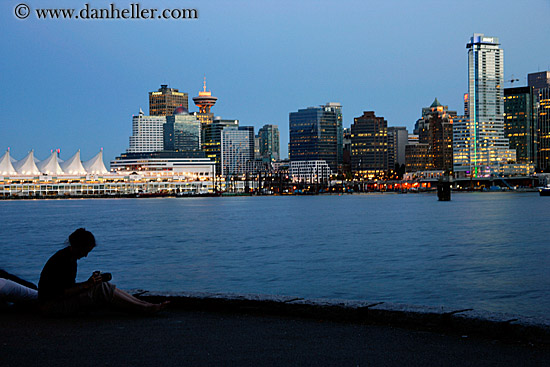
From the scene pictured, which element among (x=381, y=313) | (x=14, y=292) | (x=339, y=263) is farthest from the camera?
(x=339, y=263)

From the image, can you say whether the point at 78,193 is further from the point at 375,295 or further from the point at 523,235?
the point at 375,295

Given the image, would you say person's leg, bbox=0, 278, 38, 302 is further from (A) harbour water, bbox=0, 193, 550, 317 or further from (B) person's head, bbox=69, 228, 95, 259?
(A) harbour water, bbox=0, 193, 550, 317

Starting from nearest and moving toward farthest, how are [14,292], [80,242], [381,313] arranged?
[381,313], [80,242], [14,292]

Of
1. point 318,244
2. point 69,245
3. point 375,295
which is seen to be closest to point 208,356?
point 69,245

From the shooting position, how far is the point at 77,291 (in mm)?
8109

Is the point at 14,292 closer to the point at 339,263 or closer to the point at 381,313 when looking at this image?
the point at 381,313

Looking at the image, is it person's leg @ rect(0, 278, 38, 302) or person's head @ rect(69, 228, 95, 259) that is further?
person's leg @ rect(0, 278, 38, 302)

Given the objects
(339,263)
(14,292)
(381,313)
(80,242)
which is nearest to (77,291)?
(80,242)

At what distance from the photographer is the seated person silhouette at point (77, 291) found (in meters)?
8.09

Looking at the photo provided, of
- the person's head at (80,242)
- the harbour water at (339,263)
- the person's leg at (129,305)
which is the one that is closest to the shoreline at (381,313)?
the person's leg at (129,305)

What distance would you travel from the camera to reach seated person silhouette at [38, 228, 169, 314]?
809cm

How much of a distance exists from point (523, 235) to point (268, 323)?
108 ft

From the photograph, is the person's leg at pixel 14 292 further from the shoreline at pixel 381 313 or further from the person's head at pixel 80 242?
the shoreline at pixel 381 313

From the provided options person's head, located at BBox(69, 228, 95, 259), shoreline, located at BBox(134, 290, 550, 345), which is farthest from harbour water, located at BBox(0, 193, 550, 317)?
person's head, located at BBox(69, 228, 95, 259)
